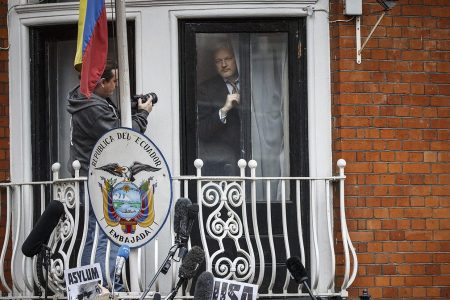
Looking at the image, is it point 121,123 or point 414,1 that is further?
point 414,1

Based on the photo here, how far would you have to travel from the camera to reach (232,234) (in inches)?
365

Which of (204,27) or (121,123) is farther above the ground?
(204,27)

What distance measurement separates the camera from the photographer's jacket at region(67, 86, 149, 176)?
9359 mm

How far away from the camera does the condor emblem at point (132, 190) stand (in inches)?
350

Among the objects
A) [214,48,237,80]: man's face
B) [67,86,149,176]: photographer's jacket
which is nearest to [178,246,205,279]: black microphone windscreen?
[67,86,149,176]: photographer's jacket

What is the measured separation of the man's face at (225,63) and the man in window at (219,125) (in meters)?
0.03

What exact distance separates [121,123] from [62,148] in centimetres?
123

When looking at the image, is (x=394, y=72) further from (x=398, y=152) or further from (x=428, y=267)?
(x=428, y=267)

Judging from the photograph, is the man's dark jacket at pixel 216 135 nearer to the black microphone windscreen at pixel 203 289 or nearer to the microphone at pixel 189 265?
the microphone at pixel 189 265

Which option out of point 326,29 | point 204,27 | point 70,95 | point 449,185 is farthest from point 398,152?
point 70,95

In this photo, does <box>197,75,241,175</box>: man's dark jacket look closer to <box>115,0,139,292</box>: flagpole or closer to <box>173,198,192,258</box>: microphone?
<box>115,0,139,292</box>: flagpole

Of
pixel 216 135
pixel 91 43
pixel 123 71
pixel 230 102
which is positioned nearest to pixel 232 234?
pixel 216 135

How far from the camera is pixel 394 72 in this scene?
31.8 feet

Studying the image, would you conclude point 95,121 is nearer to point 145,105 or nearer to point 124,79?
point 145,105
